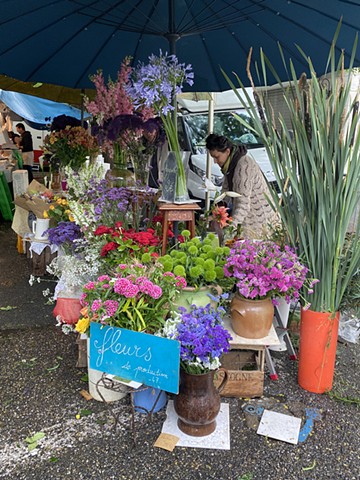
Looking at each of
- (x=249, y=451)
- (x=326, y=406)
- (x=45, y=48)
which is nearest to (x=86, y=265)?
(x=249, y=451)

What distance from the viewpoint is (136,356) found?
190 centimetres

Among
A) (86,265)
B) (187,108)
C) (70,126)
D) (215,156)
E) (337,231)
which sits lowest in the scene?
(86,265)

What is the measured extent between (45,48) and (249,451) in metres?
3.16

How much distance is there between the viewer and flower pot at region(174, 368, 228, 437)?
1945 mm

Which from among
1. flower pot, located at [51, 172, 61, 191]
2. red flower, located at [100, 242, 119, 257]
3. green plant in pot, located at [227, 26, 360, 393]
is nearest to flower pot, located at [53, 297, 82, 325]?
red flower, located at [100, 242, 119, 257]

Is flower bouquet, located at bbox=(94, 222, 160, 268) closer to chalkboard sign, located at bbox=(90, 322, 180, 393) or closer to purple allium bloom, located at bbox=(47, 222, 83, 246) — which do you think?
chalkboard sign, located at bbox=(90, 322, 180, 393)

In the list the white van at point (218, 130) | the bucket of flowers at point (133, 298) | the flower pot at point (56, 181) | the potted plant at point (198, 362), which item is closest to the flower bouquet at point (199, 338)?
the potted plant at point (198, 362)

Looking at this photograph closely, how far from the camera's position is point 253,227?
11.1 ft

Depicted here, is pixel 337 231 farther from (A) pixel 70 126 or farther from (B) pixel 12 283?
(B) pixel 12 283

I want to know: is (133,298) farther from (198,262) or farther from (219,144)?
(219,144)

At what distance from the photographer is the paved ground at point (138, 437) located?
184 centimetres

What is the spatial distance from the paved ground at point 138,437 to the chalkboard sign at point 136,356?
13.6 inches

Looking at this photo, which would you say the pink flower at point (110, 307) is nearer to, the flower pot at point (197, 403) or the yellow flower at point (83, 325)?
the yellow flower at point (83, 325)

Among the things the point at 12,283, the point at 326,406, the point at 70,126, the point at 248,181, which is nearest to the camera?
the point at 326,406
